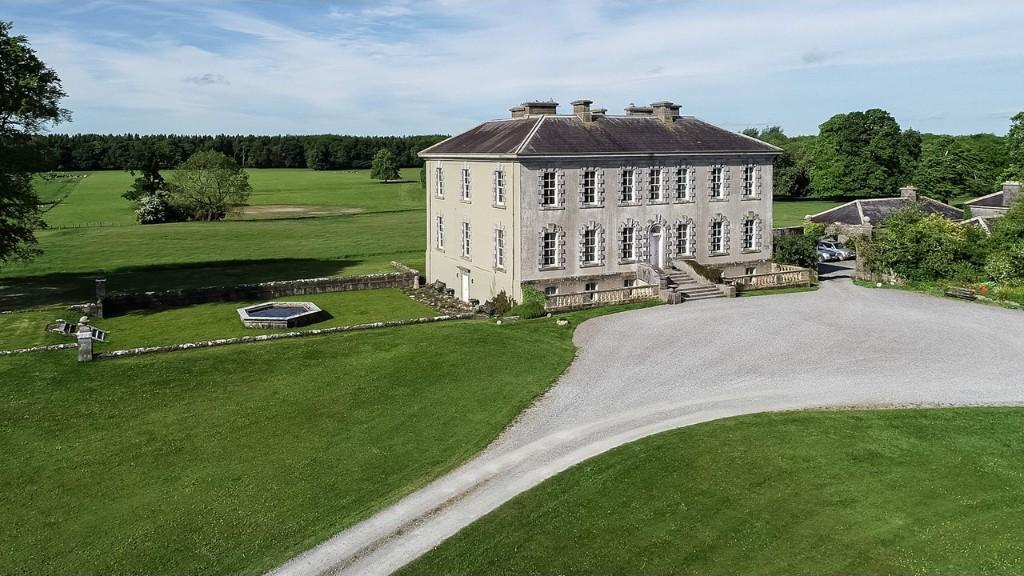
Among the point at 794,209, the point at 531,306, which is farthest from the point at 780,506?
the point at 794,209

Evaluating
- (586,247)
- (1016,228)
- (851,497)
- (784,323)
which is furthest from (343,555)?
(1016,228)

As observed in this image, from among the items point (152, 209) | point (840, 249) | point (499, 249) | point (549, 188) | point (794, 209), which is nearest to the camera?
point (549, 188)

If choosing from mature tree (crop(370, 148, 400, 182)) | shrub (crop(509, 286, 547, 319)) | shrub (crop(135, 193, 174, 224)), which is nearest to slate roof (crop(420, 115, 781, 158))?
shrub (crop(509, 286, 547, 319))

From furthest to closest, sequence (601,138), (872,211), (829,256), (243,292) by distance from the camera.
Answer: (872,211), (829,256), (243,292), (601,138)

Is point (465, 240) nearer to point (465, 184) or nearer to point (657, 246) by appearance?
point (465, 184)

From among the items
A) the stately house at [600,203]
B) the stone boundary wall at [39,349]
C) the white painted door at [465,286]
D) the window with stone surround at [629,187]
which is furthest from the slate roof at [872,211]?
the stone boundary wall at [39,349]

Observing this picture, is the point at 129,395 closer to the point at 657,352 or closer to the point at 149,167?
the point at 657,352

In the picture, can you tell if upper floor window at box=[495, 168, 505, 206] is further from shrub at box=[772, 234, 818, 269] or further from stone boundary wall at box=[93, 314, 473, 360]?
shrub at box=[772, 234, 818, 269]
